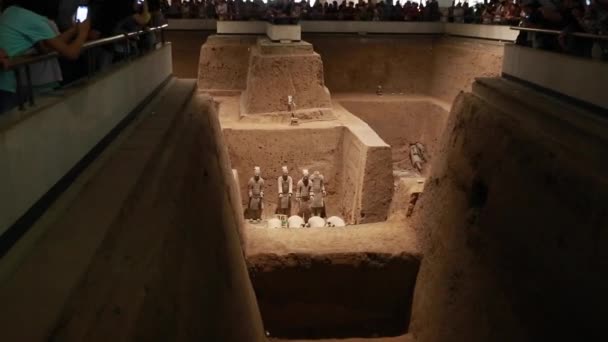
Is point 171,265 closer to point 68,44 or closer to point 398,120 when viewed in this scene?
point 68,44

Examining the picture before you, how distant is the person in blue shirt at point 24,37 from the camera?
3.39 m

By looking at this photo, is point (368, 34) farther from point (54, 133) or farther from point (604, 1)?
point (54, 133)

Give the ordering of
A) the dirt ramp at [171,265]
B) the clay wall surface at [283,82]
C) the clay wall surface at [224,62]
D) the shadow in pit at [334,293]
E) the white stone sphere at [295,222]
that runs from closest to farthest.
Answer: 1. the dirt ramp at [171,265]
2. the shadow in pit at [334,293]
3. the white stone sphere at [295,222]
4. the clay wall surface at [283,82]
5. the clay wall surface at [224,62]

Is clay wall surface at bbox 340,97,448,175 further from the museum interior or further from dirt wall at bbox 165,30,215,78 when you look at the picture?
the museum interior

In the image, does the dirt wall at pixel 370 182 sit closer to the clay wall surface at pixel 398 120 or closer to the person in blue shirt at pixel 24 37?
the clay wall surface at pixel 398 120

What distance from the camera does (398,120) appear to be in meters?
17.6

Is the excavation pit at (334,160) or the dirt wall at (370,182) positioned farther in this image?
the dirt wall at (370,182)

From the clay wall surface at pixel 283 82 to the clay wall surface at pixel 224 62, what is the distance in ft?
8.23

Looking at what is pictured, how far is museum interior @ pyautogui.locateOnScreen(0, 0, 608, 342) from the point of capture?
2832 mm

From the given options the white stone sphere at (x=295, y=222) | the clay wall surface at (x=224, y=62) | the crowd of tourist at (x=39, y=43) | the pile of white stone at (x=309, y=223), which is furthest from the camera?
the clay wall surface at (x=224, y=62)

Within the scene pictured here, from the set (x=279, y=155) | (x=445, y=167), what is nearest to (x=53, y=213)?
(x=445, y=167)

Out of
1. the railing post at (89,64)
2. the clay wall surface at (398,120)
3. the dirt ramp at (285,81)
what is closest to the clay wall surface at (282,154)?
the dirt ramp at (285,81)

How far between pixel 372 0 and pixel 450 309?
16974 mm

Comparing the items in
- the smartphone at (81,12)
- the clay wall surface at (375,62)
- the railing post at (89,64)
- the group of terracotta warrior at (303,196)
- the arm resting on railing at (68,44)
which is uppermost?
the smartphone at (81,12)
